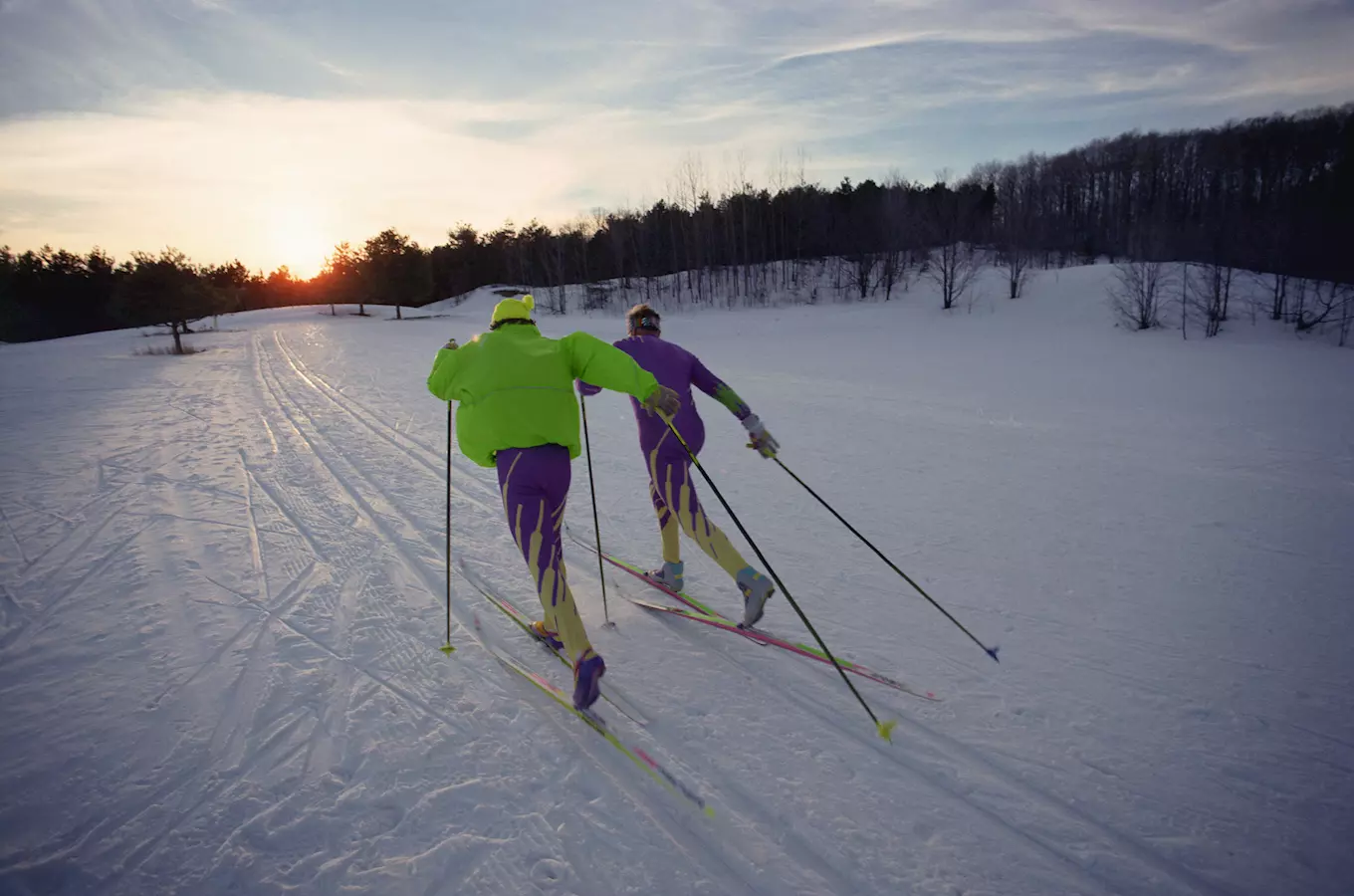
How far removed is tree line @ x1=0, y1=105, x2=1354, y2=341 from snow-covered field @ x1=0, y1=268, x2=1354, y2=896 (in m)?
18.2

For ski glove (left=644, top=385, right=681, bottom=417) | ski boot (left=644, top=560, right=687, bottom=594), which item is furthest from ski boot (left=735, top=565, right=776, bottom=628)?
ski glove (left=644, top=385, right=681, bottom=417)

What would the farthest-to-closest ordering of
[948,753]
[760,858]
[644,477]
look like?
1. [644,477]
2. [948,753]
3. [760,858]

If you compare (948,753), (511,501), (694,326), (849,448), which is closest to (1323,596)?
(948,753)

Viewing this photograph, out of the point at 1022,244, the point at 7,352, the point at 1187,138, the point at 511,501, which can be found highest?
the point at 1187,138

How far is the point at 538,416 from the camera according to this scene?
2844mm

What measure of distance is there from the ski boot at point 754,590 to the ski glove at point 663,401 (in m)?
1.26

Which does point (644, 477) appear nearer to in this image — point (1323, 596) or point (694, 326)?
point (1323, 596)

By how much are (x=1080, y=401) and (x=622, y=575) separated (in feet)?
33.7

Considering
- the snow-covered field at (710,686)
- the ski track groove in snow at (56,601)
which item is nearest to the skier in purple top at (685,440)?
the snow-covered field at (710,686)

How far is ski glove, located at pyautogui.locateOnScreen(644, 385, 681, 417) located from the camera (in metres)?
2.87

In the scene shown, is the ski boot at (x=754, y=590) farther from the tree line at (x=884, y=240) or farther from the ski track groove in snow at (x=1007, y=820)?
the tree line at (x=884, y=240)

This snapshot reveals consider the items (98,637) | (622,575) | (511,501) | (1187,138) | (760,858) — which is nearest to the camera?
(760,858)

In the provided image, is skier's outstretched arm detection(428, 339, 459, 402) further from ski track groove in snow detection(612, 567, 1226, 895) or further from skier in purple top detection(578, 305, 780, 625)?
ski track groove in snow detection(612, 567, 1226, 895)

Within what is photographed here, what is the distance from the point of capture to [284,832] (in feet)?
7.68
